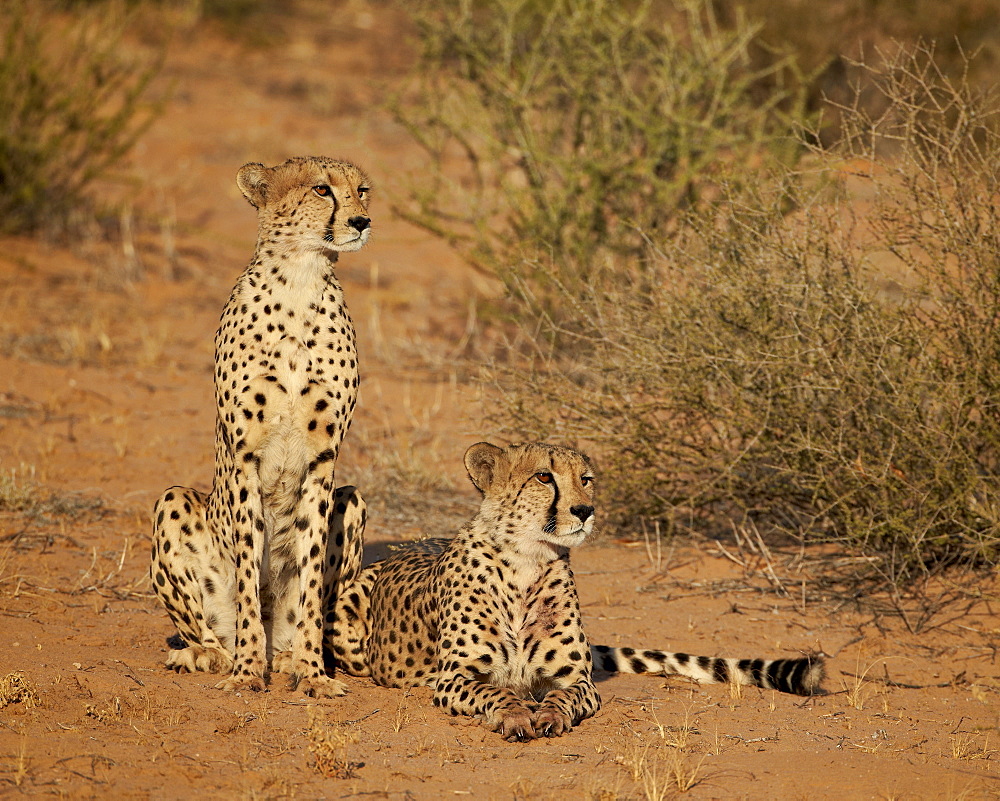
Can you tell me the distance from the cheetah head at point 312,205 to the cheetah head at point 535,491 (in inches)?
32.9

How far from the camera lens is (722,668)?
4371 millimetres

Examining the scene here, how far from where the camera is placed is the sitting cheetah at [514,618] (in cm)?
387

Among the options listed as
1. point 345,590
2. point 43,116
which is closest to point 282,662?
point 345,590

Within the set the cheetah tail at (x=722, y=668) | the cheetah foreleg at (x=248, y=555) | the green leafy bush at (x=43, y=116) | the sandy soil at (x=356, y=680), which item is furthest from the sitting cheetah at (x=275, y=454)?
the green leafy bush at (x=43, y=116)

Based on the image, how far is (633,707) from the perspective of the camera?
4.04 meters

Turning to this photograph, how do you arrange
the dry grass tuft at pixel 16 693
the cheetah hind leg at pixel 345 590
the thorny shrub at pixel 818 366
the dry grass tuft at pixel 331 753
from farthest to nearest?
the thorny shrub at pixel 818 366, the cheetah hind leg at pixel 345 590, the dry grass tuft at pixel 16 693, the dry grass tuft at pixel 331 753

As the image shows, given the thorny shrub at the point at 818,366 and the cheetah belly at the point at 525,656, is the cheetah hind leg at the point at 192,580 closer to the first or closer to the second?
the cheetah belly at the point at 525,656

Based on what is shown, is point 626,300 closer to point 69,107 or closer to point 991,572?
point 991,572

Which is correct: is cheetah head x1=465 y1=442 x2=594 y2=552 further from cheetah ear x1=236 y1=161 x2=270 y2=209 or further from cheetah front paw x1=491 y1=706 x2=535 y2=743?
cheetah ear x1=236 y1=161 x2=270 y2=209

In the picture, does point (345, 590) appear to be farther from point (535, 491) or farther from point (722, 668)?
point (722, 668)

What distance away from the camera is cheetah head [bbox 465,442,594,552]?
3.90m

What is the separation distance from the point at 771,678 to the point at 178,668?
6.42 feet

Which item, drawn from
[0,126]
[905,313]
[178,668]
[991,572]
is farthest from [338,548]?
[0,126]

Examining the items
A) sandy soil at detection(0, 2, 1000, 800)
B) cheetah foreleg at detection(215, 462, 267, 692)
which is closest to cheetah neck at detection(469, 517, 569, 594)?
sandy soil at detection(0, 2, 1000, 800)
